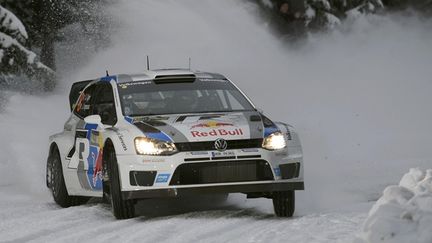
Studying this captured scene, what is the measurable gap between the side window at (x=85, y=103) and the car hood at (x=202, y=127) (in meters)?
1.38

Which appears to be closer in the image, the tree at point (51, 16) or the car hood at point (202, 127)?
the car hood at point (202, 127)

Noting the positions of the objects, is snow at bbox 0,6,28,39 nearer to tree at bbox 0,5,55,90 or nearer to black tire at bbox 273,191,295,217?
tree at bbox 0,5,55,90

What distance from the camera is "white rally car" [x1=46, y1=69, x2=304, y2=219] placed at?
29.7 ft

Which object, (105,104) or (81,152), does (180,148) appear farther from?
(81,152)

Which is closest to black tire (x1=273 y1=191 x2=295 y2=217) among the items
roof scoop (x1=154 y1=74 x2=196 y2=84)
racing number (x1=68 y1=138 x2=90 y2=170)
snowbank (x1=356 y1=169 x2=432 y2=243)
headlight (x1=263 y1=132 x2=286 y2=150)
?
headlight (x1=263 y1=132 x2=286 y2=150)

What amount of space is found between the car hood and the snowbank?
278 centimetres

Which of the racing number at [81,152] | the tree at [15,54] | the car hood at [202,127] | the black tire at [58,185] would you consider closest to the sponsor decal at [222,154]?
the car hood at [202,127]

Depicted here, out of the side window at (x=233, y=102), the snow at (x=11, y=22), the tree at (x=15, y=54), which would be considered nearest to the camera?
the side window at (x=233, y=102)

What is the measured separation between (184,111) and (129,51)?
1593 cm

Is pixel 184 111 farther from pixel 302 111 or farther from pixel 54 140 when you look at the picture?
pixel 302 111

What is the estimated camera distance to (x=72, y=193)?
10.8 meters

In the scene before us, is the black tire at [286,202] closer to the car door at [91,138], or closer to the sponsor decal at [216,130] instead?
the sponsor decal at [216,130]

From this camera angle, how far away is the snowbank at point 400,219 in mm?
6027

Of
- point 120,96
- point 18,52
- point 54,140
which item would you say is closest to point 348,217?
point 120,96
